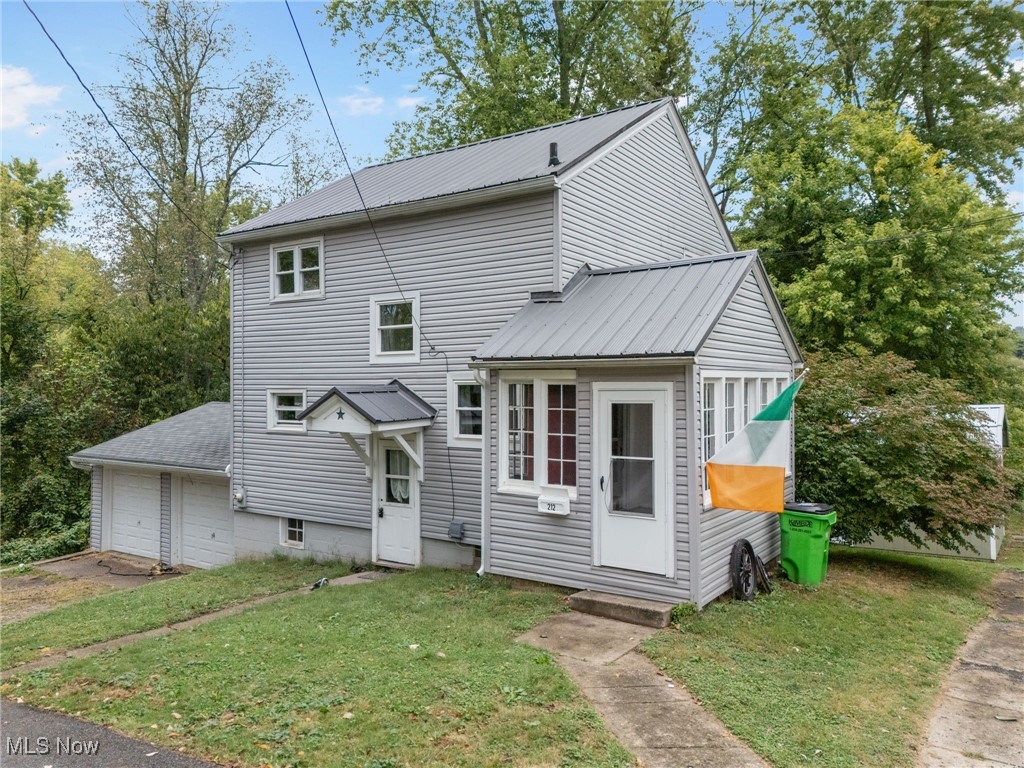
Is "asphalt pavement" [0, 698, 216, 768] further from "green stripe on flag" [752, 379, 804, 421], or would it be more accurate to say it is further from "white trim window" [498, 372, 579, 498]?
"green stripe on flag" [752, 379, 804, 421]

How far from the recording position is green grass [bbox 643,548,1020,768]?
198 inches

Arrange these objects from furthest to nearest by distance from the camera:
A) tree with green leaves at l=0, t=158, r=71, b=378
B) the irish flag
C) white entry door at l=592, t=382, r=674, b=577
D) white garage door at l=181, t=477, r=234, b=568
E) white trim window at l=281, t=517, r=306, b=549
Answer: tree with green leaves at l=0, t=158, r=71, b=378 < white garage door at l=181, t=477, r=234, b=568 < white trim window at l=281, t=517, r=306, b=549 < white entry door at l=592, t=382, r=674, b=577 < the irish flag

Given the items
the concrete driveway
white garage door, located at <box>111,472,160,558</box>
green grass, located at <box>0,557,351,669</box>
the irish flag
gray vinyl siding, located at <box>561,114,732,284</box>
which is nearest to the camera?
the irish flag

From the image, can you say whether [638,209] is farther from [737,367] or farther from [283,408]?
[283,408]

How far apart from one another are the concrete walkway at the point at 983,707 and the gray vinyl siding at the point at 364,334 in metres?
6.14

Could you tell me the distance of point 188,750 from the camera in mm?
4953

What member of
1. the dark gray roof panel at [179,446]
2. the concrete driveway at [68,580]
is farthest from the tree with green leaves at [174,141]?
the concrete driveway at [68,580]

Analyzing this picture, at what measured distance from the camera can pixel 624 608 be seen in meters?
7.68

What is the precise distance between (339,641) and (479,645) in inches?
58.0

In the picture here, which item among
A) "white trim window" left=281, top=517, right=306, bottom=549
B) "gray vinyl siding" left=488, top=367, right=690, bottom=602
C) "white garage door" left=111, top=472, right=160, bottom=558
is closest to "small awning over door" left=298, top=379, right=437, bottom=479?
"gray vinyl siding" left=488, top=367, right=690, bottom=602

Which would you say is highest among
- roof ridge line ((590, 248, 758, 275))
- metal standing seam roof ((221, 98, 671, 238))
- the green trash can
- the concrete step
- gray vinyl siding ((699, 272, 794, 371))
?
metal standing seam roof ((221, 98, 671, 238))

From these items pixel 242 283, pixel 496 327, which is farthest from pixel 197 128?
pixel 496 327

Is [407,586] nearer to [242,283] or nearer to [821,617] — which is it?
[821,617]

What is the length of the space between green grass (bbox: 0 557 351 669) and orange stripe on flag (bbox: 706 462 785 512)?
263 inches
